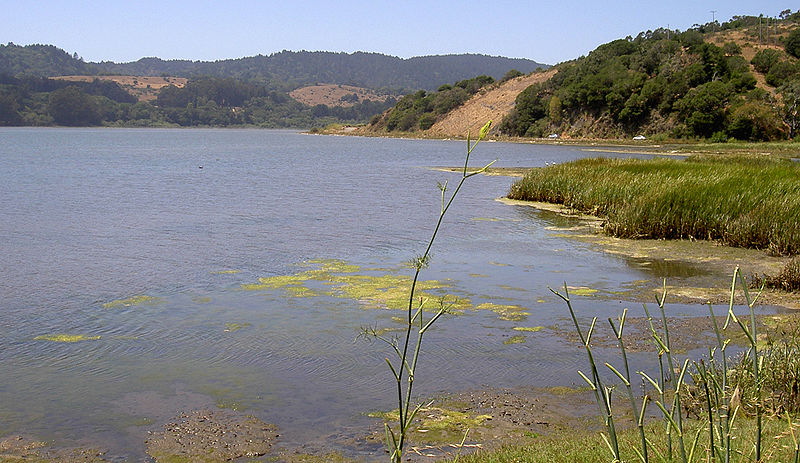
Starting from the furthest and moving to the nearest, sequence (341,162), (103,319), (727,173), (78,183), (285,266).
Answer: (341,162) → (78,183) → (727,173) → (285,266) → (103,319)

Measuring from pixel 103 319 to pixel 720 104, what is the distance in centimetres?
7945

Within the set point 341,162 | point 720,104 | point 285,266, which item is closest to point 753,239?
point 285,266

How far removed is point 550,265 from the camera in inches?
616

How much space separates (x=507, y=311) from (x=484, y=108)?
11905 cm

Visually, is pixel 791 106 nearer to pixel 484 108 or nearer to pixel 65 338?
pixel 484 108

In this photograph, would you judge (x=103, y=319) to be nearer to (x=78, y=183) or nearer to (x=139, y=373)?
(x=139, y=373)

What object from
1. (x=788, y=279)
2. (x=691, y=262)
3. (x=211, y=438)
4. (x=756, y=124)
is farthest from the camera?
(x=756, y=124)

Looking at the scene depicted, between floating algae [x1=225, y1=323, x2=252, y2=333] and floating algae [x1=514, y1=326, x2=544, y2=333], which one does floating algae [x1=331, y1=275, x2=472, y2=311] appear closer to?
floating algae [x1=514, y1=326, x2=544, y2=333]

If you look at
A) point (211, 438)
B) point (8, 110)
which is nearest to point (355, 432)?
point (211, 438)

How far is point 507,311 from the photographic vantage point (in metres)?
11.7

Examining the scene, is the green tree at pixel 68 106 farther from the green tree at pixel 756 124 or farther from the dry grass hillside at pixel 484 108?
the green tree at pixel 756 124

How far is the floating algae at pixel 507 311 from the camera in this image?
1139 cm

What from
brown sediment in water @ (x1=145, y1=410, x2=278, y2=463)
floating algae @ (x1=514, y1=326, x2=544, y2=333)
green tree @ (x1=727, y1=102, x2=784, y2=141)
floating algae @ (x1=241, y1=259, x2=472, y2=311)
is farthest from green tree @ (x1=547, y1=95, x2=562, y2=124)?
brown sediment in water @ (x1=145, y1=410, x2=278, y2=463)

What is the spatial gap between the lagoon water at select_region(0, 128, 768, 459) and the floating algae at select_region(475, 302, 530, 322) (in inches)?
3.3
